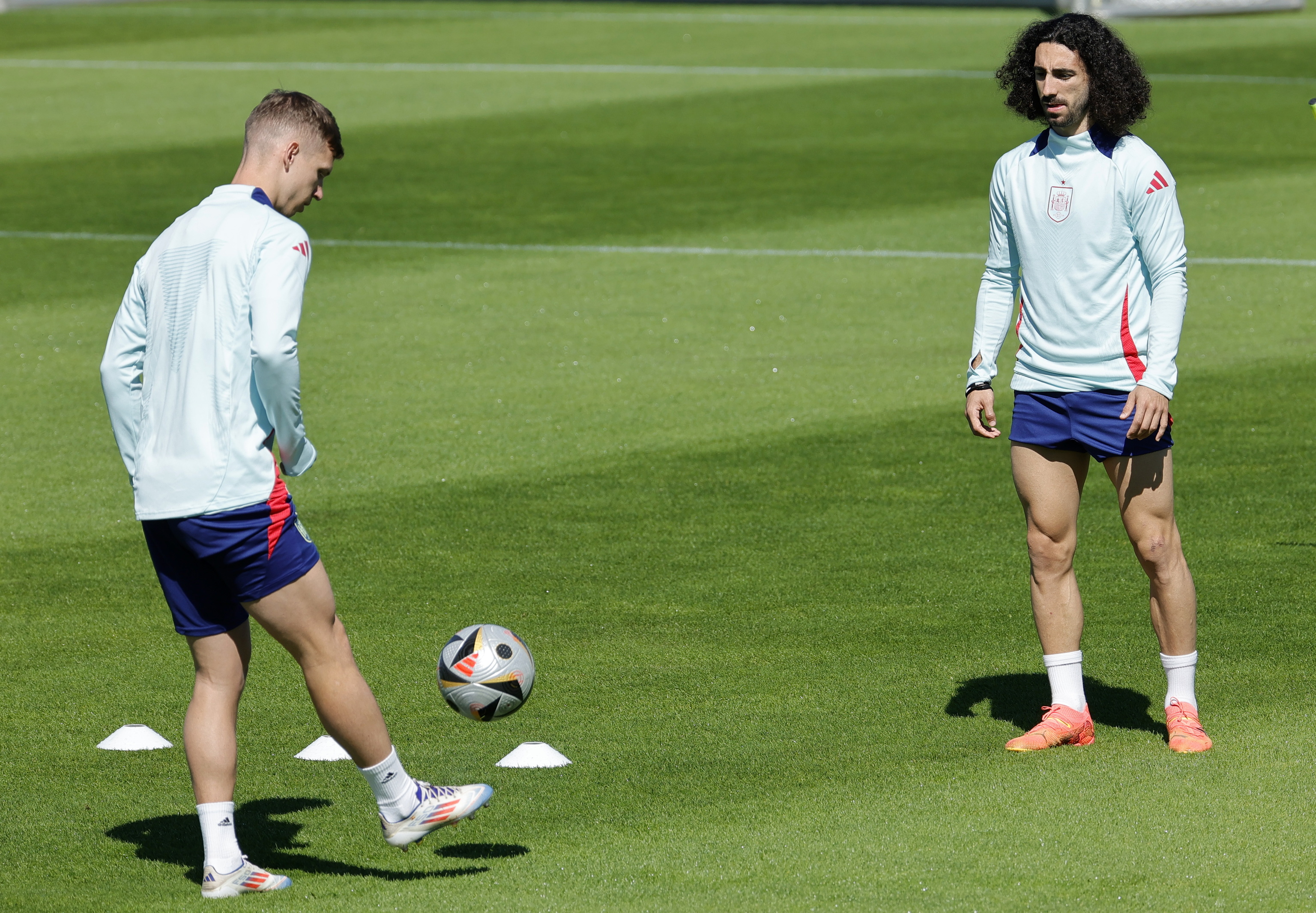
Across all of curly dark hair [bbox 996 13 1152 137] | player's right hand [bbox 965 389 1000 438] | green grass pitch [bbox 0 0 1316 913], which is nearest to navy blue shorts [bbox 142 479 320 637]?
green grass pitch [bbox 0 0 1316 913]

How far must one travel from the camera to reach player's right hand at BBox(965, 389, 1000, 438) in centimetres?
676

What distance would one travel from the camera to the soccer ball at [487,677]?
6219 mm

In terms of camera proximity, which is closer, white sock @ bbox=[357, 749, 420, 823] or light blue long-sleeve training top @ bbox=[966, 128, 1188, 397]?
white sock @ bbox=[357, 749, 420, 823]

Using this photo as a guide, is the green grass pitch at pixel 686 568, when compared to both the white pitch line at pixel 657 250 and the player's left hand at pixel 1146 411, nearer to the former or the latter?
the white pitch line at pixel 657 250

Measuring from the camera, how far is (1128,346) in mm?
6430

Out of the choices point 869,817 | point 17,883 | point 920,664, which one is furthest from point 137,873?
point 920,664

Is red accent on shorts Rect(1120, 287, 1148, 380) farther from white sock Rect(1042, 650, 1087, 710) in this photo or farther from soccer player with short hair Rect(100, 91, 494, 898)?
soccer player with short hair Rect(100, 91, 494, 898)

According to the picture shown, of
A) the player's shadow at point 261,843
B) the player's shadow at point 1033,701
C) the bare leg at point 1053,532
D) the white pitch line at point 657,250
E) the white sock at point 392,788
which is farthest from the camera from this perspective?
the white pitch line at point 657,250

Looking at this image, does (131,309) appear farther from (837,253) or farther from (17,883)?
(837,253)

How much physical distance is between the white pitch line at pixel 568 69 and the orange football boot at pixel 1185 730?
23.8 m

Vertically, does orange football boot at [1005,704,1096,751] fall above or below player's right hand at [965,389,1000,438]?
below

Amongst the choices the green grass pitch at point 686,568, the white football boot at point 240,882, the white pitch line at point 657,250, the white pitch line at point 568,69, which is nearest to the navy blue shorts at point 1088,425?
the green grass pitch at point 686,568

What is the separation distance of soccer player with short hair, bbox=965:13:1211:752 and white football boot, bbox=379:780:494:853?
195 cm

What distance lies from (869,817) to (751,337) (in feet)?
27.7
